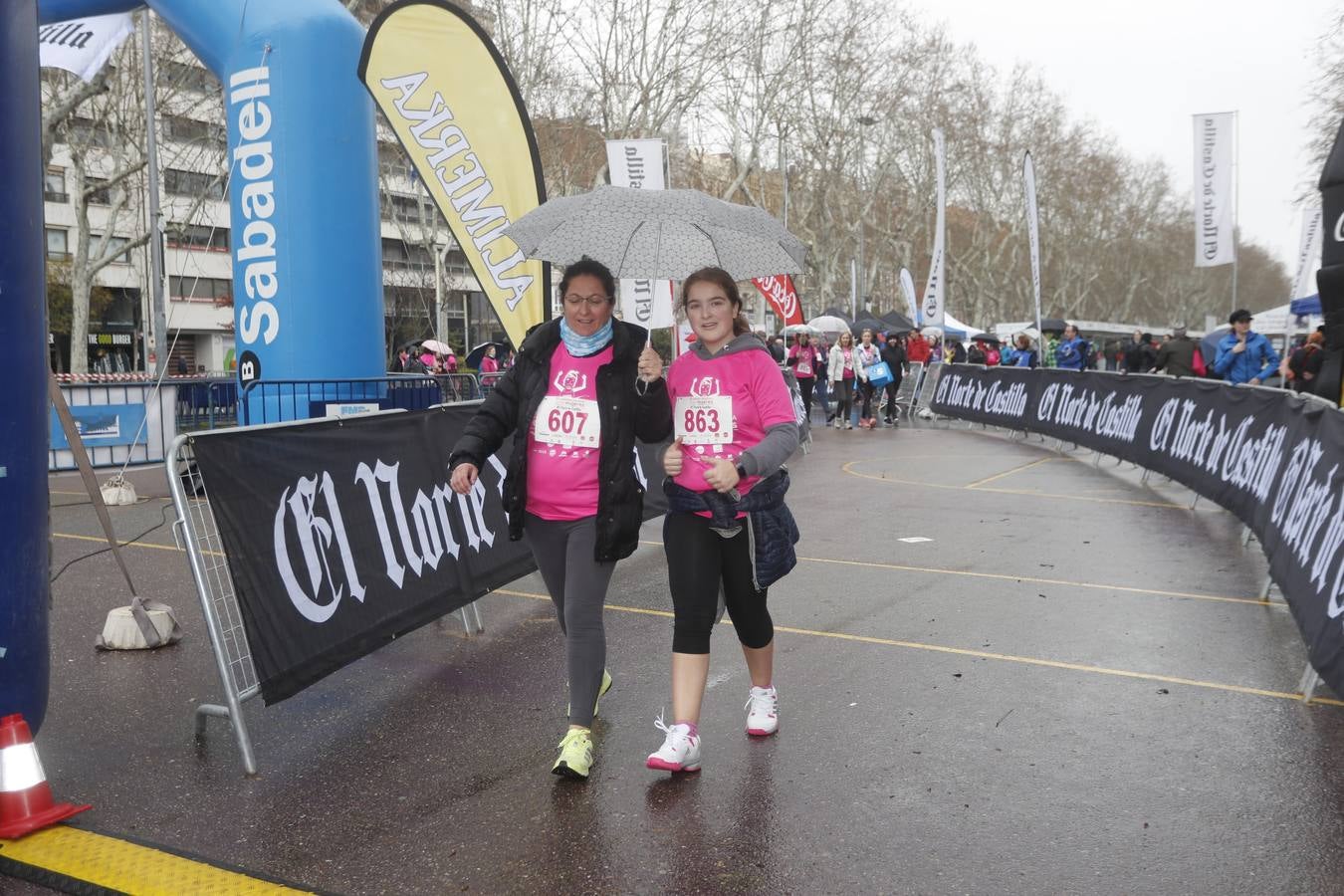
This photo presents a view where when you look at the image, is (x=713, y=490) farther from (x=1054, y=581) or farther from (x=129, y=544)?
(x=129, y=544)

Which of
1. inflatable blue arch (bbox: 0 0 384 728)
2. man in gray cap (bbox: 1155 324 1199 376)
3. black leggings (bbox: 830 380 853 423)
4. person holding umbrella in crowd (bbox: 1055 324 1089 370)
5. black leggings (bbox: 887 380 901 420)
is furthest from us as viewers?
black leggings (bbox: 887 380 901 420)

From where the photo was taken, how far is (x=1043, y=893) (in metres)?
3.12

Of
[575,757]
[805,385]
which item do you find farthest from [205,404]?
[575,757]

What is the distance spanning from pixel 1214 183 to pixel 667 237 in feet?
54.5

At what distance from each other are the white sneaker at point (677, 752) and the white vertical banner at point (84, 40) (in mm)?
10403

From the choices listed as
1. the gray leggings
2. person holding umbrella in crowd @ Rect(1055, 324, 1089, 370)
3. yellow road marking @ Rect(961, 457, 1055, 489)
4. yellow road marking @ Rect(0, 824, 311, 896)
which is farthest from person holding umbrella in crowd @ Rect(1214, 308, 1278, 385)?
yellow road marking @ Rect(0, 824, 311, 896)

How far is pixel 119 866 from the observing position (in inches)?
131

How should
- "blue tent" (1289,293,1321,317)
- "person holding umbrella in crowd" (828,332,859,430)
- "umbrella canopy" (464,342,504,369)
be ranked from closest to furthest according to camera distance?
"person holding umbrella in crowd" (828,332,859,430), "blue tent" (1289,293,1321,317), "umbrella canopy" (464,342,504,369)

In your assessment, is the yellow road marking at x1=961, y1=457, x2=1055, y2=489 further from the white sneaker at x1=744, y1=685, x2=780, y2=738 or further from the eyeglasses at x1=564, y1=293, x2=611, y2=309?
the eyeglasses at x1=564, y1=293, x2=611, y2=309

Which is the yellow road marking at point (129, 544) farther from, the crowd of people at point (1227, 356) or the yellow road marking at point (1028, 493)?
the crowd of people at point (1227, 356)

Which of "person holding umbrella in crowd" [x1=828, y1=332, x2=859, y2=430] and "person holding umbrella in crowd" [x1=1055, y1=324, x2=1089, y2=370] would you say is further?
"person holding umbrella in crowd" [x1=828, y1=332, x2=859, y2=430]

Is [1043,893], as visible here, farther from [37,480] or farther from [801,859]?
[37,480]

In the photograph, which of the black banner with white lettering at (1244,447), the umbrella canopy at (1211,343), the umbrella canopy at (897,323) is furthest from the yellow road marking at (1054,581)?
the umbrella canopy at (897,323)

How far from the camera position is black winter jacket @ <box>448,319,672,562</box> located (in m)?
4.04
